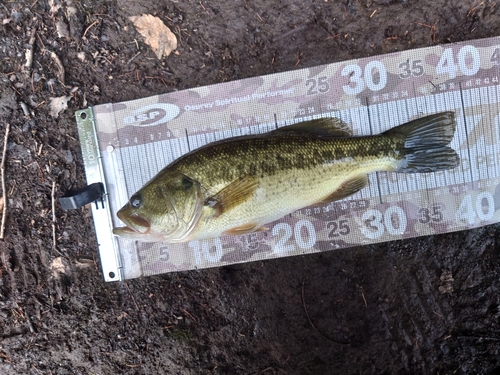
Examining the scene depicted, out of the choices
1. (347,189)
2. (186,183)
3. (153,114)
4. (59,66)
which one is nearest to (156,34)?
(153,114)

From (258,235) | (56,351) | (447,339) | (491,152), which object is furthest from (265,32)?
(56,351)

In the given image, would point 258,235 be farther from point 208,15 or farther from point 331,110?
point 208,15

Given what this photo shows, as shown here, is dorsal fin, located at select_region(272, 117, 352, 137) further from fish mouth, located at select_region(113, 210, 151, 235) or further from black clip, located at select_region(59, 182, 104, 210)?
black clip, located at select_region(59, 182, 104, 210)

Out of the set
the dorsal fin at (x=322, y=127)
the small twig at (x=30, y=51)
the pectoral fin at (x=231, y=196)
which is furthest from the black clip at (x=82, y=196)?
the dorsal fin at (x=322, y=127)

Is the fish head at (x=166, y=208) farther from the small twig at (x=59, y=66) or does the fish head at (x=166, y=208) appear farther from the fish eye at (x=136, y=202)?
the small twig at (x=59, y=66)

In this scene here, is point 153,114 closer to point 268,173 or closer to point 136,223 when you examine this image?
point 136,223

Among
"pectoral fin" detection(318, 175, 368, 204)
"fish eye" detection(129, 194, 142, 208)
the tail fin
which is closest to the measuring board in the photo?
the tail fin
